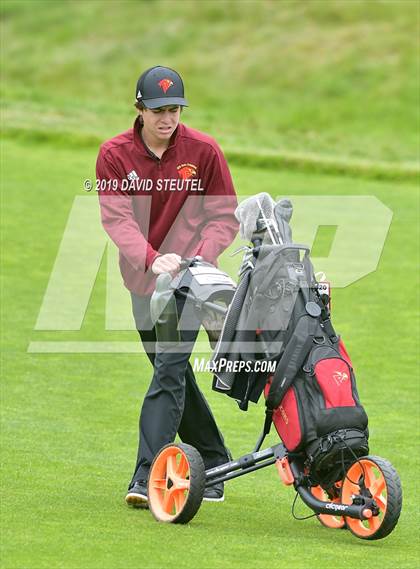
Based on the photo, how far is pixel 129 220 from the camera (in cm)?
701

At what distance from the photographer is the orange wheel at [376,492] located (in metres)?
5.91

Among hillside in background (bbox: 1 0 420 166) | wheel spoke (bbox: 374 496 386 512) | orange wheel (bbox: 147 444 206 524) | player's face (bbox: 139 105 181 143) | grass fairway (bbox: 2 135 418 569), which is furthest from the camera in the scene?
hillside in background (bbox: 1 0 420 166)

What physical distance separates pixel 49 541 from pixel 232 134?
14.8m

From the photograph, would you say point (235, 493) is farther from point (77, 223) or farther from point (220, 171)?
point (77, 223)

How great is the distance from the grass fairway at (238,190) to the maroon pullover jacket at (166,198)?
1.26 meters

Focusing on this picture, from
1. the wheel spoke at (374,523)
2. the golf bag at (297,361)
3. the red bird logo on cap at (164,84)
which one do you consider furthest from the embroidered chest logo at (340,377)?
the red bird logo on cap at (164,84)

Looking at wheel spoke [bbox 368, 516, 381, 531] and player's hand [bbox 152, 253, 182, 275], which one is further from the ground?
player's hand [bbox 152, 253, 182, 275]

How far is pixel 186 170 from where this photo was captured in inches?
280

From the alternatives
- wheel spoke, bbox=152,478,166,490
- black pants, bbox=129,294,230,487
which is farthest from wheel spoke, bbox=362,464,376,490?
black pants, bbox=129,294,230,487

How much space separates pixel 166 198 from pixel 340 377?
1447 millimetres

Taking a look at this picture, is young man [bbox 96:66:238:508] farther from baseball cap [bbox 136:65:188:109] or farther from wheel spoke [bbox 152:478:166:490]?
wheel spoke [bbox 152:478:166:490]

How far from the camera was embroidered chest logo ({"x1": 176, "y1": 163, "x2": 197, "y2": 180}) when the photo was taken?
7.09 m

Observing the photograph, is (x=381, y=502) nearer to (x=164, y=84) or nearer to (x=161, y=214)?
(x=161, y=214)

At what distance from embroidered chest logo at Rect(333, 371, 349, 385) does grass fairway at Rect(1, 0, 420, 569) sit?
69 centimetres
